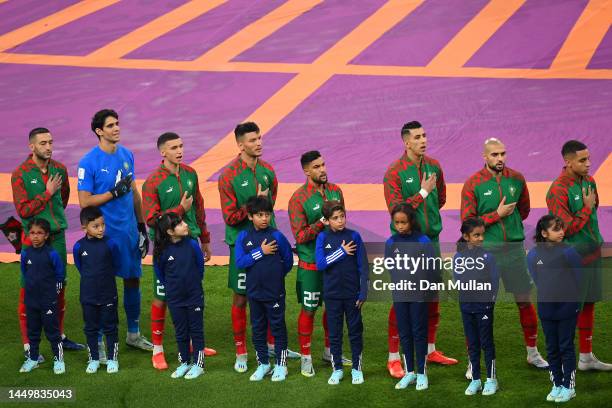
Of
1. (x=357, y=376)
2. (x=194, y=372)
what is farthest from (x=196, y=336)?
(x=357, y=376)

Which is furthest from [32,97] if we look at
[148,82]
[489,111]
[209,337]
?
[209,337]

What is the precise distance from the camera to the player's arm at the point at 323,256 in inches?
327

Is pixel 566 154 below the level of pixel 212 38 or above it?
above

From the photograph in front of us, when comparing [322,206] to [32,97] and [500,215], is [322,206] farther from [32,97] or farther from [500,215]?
[32,97]

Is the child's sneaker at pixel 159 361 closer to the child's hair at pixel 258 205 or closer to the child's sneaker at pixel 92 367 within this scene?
the child's sneaker at pixel 92 367

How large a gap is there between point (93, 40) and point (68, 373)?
1084cm

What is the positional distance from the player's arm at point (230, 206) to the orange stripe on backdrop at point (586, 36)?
9207 mm

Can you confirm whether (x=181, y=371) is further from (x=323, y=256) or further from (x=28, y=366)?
(x=323, y=256)

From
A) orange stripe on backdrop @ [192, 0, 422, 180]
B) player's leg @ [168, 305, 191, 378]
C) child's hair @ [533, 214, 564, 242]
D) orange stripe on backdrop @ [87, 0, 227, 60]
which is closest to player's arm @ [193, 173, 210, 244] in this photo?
player's leg @ [168, 305, 191, 378]

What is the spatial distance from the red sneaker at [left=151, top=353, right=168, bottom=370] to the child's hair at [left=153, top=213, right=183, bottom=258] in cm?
91

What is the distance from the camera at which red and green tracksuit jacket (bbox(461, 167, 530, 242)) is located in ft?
28.3

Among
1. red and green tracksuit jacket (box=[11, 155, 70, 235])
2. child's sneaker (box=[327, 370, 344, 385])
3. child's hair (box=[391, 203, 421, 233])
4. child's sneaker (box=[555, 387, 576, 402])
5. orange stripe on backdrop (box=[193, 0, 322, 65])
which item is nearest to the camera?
child's sneaker (box=[555, 387, 576, 402])

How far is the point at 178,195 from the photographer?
29.4 feet

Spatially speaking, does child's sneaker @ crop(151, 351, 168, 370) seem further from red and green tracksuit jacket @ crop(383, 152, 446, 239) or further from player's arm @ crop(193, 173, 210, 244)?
red and green tracksuit jacket @ crop(383, 152, 446, 239)
